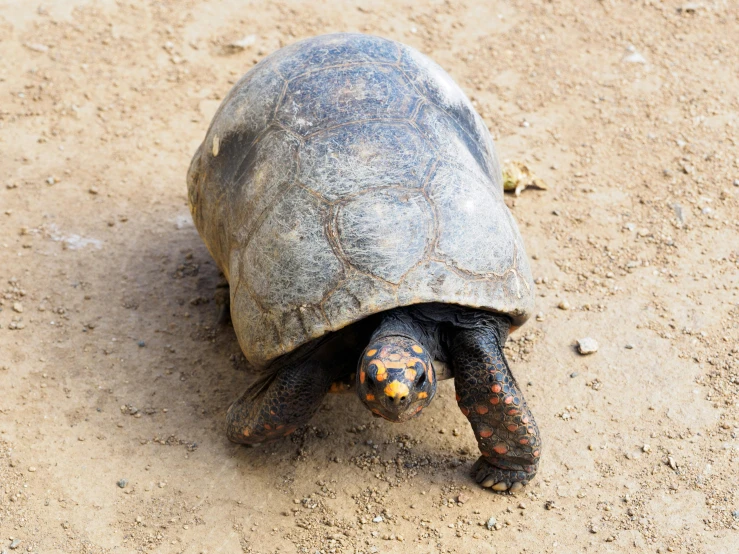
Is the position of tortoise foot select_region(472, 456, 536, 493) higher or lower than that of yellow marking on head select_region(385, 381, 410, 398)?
lower

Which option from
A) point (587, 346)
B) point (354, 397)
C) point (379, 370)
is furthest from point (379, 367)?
point (587, 346)

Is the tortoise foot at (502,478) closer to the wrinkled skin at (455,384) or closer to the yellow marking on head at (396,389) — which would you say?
the wrinkled skin at (455,384)

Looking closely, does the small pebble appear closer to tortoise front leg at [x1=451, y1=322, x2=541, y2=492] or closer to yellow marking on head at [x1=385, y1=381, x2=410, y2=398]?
tortoise front leg at [x1=451, y1=322, x2=541, y2=492]

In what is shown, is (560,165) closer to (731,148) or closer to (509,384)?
(731,148)

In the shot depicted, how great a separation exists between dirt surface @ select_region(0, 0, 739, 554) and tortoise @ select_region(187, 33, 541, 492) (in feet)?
1.23

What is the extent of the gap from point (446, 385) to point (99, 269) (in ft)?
8.05

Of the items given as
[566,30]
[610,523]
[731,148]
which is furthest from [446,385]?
[566,30]

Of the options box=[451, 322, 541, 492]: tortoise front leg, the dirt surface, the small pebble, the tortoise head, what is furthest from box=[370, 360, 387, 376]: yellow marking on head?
the small pebble

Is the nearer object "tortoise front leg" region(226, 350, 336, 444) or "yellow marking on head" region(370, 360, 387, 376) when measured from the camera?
"yellow marking on head" region(370, 360, 387, 376)

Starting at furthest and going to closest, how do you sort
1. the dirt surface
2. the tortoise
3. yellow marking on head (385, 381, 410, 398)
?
the dirt surface < the tortoise < yellow marking on head (385, 381, 410, 398)

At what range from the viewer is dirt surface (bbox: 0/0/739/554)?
12.8ft

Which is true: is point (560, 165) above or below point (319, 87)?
below

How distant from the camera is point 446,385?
185 inches

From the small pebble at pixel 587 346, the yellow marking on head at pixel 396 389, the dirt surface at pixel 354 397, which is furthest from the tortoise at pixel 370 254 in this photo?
the small pebble at pixel 587 346
